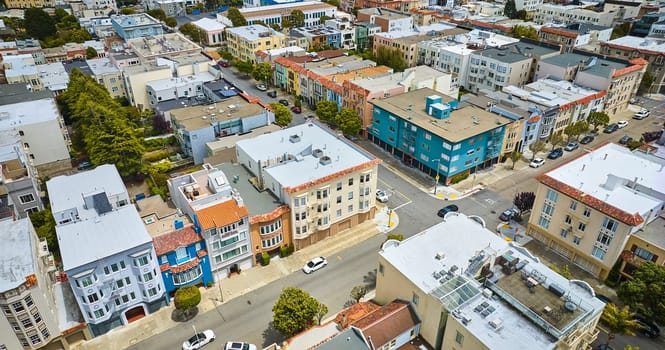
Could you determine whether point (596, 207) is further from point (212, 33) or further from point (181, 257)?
point (212, 33)

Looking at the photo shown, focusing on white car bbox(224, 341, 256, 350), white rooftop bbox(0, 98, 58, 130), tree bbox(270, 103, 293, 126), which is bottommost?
white car bbox(224, 341, 256, 350)

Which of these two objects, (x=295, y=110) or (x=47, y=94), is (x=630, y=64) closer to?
(x=295, y=110)

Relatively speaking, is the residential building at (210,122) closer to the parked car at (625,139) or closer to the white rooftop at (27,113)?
the white rooftop at (27,113)

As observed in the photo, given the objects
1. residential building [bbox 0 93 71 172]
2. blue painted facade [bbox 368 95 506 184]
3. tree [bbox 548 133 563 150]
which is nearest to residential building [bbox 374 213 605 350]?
blue painted facade [bbox 368 95 506 184]

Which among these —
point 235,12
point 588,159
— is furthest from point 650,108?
point 235,12

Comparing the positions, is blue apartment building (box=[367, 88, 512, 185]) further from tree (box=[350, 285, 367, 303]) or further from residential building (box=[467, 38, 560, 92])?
tree (box=[350, 285, 367, 303])

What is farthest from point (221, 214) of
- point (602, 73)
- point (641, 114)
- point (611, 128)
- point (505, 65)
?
point (641, 114)
